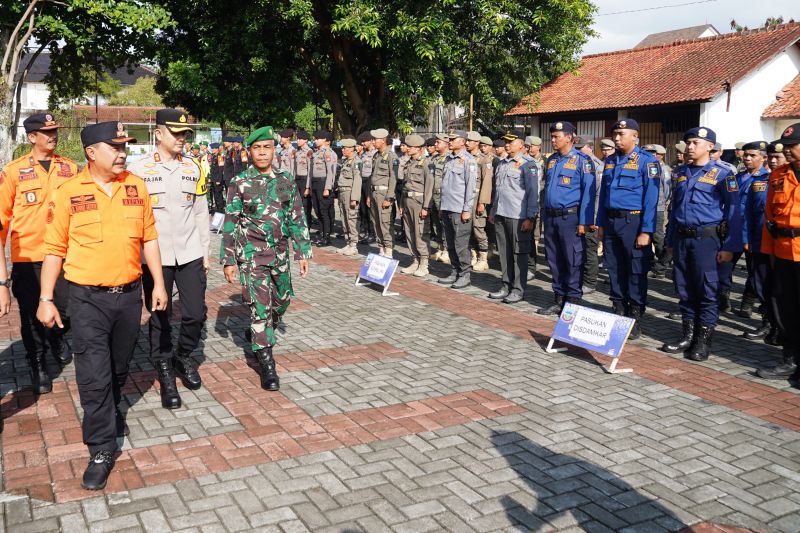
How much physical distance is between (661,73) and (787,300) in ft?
71.9

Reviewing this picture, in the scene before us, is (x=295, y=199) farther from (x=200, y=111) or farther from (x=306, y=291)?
(x=200, y=111)

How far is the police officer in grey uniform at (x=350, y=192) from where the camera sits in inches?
546

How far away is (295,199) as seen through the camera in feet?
20.9

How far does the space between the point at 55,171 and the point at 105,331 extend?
2.33 meters

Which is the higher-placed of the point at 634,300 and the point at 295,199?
the point at 295,199

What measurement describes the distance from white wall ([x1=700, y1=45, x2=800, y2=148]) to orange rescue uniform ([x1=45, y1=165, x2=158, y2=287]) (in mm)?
22132

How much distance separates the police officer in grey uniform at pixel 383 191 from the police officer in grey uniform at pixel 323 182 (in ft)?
6.49

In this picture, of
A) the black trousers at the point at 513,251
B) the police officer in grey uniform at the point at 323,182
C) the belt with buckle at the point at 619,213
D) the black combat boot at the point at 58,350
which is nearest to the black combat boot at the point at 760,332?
the belt with buckle at the point at 619,213

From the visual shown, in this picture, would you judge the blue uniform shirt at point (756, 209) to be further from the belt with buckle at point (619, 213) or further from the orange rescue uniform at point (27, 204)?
the orange rescue uniform at point (27, 204)

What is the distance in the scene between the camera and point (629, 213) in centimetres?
784

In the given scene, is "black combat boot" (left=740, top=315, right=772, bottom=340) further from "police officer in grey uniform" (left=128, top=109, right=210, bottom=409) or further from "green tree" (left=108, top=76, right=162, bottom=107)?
"green tree" (left=108, top=76, right=162, bottom=107)

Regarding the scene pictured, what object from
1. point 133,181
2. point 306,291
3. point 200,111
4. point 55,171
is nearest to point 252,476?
point 133,181

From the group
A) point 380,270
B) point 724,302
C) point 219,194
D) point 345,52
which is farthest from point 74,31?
point 724,302

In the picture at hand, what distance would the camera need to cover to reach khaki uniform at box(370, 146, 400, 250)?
1286cm
